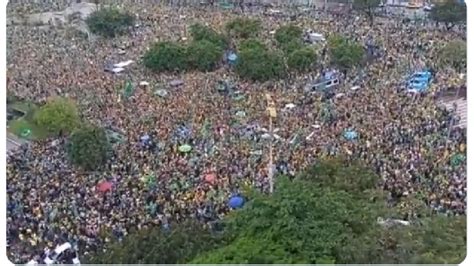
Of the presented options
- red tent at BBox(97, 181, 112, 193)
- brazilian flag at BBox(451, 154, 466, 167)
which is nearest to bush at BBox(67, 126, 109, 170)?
red tent at BBox(97, 181, 112, 193)

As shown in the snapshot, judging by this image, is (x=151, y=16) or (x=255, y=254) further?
(x=151, y=16)

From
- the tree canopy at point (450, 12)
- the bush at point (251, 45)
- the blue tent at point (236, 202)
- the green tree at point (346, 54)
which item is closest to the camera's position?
the blue tent at point (236, 202)

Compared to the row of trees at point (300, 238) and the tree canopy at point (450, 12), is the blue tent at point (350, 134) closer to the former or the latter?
the row of trees at point (300, 238)

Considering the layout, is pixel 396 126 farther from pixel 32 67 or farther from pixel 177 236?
pixel 32 67

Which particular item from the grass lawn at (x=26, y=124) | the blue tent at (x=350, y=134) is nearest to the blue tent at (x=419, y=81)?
the blue tent at (x=350, y=134)

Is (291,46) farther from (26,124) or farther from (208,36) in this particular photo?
(26,124)

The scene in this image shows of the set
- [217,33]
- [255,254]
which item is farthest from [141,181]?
[217,33]

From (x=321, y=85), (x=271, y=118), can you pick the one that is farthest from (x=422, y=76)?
(x=271, y=118)
